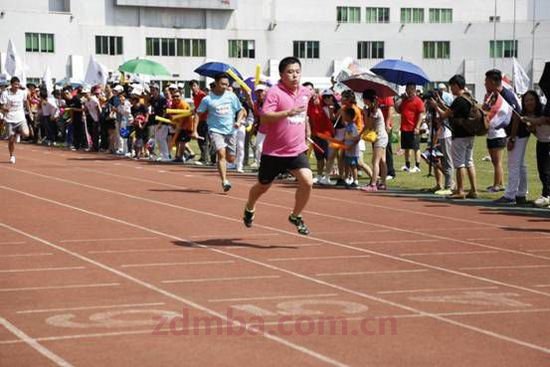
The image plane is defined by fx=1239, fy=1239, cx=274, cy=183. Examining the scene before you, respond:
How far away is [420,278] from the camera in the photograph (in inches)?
450

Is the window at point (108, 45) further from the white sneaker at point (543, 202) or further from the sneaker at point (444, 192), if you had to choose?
the white sneaker at point (543, 202)

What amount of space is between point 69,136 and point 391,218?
77.6ft

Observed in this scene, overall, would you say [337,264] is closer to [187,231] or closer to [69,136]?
[187,231]

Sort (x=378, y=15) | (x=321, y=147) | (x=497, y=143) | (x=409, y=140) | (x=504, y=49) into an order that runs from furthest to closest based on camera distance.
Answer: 1. (x=378, y=15)
2. (x=504, y=49)
3. (x=409, y=140)
4. (x=321, y=147)
5. (x=497, y=143)

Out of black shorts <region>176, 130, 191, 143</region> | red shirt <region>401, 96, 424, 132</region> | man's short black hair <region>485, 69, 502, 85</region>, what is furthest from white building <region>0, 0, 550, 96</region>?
man's short black hair <region>485, 69, 502, 85</region>

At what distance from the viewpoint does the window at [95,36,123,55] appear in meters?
99.1

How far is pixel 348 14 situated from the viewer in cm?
11094

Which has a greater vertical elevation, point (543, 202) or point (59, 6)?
point (59, 6)

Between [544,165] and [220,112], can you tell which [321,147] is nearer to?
[220,112]

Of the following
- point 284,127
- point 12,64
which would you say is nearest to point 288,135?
point 284,127

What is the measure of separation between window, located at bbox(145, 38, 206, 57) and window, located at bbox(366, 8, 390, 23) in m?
16.8

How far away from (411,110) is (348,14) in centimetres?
8591

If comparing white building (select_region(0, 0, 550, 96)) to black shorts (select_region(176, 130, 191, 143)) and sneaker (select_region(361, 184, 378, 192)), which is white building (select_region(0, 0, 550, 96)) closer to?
black shorts (select_region(176, 130, 191, 143))

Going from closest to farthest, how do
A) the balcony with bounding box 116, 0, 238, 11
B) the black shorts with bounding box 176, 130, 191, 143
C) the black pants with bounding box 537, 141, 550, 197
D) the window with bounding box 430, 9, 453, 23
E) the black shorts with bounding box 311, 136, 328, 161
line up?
the black pants with bounding box 537, 141, 550, 197
the black shorts with bounding box 311, 136, 328, 161
the black shorts with bounding box 176, 130, 191, 143
the balcony with bounding box 116, 0, 238, 11
the window with bounding box 430, 9, 453, 23
